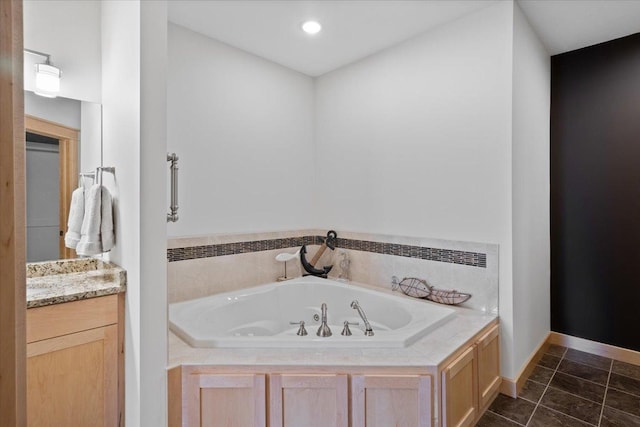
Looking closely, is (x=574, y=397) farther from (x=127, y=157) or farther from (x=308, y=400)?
(x=127, y=157)

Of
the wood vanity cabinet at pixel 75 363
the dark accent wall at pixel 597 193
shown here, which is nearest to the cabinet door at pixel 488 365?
the dark accent wall at pixel 597 193

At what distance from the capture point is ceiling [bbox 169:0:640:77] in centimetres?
222

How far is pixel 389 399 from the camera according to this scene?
154 centimetres

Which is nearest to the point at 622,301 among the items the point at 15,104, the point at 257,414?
the point at 257,414

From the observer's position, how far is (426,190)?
103 inches

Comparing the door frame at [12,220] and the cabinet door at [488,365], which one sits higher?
the door frame at [12,220]

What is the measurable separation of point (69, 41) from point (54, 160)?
67 centimetres

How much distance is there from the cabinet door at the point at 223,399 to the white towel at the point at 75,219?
92cm

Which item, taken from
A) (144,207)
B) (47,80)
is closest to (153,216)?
(144,207)

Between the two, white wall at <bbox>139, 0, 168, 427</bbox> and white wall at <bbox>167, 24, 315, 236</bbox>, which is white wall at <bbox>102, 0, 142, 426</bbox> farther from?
white wall at <bbox>167, 24, 315, 236</bbox>

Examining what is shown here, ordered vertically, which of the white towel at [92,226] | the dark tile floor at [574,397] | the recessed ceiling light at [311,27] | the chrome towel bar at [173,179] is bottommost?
the dark tile floor at [574,397]

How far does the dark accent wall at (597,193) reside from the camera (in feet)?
8.58

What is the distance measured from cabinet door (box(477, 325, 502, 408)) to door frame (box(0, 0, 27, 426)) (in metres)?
2.07

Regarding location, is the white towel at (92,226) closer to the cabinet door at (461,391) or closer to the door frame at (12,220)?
the door frame at (12,220)
